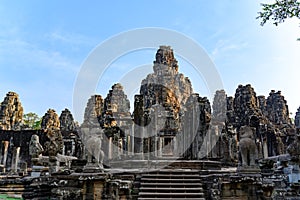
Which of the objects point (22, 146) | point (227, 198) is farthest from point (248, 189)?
point (22, 146)

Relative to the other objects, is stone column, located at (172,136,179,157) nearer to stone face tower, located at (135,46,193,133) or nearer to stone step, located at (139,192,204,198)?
stone face tower, located at (135,46,193,133)

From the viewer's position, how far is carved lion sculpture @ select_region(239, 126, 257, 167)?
9.23 meters

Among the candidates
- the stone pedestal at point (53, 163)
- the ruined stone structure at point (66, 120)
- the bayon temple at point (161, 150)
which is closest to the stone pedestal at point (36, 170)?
the bayon temple at point (161, 150)

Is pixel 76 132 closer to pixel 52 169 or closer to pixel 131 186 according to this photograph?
pixel 52 169

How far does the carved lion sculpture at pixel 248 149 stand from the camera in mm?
9234

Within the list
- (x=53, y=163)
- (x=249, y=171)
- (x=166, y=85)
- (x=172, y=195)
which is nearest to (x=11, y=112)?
(x=166, y=85)

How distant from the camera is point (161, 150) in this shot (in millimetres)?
19219

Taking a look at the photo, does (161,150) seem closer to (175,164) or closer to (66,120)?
(175,164)

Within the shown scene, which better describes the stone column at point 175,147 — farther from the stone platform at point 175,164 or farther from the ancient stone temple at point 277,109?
the ancient stone temple at point 277,109

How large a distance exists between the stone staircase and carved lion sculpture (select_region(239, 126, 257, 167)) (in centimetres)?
159

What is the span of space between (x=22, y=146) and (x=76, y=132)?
5367 mm

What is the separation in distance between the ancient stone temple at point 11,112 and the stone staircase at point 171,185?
2938cm

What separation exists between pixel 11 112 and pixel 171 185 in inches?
1218

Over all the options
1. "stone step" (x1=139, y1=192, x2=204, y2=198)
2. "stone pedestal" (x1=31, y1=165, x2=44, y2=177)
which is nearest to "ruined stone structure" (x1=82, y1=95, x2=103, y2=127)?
"stone pedestal" (x1=31, y1=165, x2=44, y2=177)
